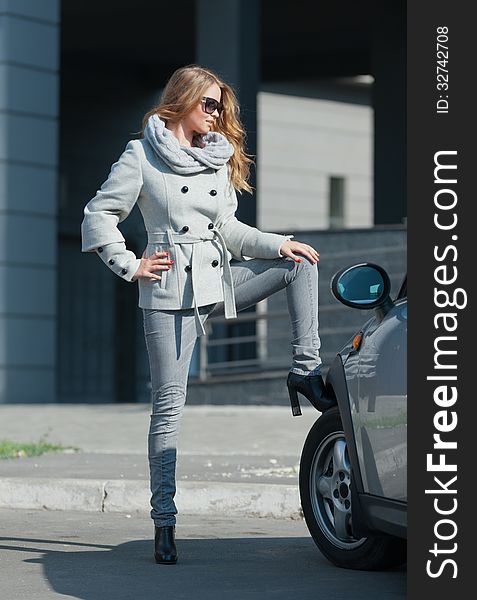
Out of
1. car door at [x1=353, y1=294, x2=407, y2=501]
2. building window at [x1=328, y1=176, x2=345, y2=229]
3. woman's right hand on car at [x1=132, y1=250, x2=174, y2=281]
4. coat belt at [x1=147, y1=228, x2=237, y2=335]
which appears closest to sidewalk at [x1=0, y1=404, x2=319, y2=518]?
coat belt at [x1=147, y1=228, x2=237, y2=335]

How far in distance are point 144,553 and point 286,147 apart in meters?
Result: 28.6

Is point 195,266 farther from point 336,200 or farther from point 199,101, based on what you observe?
point 336,200

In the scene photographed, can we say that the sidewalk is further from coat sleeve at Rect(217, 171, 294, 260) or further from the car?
coat sleeve at Rect(217, 171, 294, 260)

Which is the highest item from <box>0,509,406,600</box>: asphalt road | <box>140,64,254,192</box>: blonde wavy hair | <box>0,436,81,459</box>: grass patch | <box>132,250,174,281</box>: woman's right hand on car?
<box>140,64,254,192</box>: blonde wavy hair

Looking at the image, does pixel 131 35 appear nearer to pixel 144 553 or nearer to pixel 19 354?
pixel 19 354

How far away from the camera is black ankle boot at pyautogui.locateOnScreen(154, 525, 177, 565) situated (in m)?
6.46

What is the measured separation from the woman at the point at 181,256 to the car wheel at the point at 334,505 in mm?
201

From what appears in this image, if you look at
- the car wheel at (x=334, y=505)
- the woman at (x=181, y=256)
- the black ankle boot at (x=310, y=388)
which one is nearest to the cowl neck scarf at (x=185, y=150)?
the woman at (x=181, y=256)

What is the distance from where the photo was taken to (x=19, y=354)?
720 inches

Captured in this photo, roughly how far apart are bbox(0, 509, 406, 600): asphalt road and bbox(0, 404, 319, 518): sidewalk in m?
0.18

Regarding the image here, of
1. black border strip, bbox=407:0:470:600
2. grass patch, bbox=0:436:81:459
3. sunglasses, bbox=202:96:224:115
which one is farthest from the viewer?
grass patch, bbox=0:436:81:459

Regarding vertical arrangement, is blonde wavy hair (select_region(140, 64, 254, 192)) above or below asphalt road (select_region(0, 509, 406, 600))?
above

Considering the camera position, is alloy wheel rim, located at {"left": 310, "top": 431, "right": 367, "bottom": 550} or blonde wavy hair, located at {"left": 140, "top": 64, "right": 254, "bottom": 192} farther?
blonde wavy hair, located at {"left": 140, "top": 64, "right": 254, "bottom": 192}

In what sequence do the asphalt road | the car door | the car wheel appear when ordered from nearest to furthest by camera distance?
the car door → the asphalt road → the car wheel
